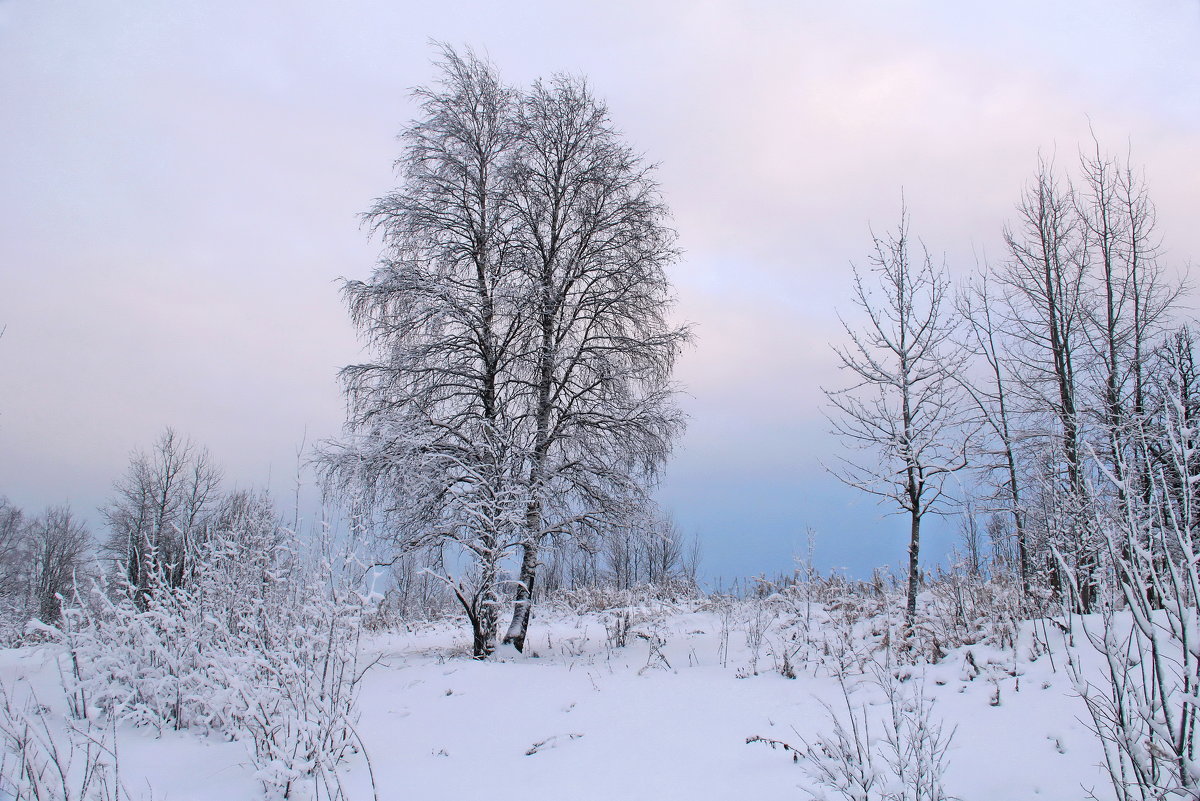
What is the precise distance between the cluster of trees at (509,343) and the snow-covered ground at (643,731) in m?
2.37

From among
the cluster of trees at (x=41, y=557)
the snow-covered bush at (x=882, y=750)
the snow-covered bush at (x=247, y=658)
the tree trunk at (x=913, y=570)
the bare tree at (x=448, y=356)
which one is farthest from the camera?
the cluster of trees at (x=41, y=557)

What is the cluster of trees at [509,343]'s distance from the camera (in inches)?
381

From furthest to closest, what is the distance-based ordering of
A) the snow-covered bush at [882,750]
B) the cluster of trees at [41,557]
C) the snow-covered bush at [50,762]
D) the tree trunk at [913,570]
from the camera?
the cluster of trees at [41,557], the tree trunk at [913,570], the snow-covered bush at [50,762], the snow-covered bush at [882,750]

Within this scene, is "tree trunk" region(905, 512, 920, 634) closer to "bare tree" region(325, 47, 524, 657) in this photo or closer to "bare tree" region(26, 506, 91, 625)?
"bare tree" region(325, 47, 524, 657)

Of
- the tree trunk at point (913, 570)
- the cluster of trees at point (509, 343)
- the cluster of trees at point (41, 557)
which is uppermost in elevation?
the cluster of trees at point (509, 343)

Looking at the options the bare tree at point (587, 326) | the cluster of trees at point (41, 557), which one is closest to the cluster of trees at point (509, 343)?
the bare tree at point (587, 326)

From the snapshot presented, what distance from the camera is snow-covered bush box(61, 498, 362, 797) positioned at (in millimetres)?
4574

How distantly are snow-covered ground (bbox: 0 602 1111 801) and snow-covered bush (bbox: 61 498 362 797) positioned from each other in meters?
0.30

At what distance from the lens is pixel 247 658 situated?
198 inches

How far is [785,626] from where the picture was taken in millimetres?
9484

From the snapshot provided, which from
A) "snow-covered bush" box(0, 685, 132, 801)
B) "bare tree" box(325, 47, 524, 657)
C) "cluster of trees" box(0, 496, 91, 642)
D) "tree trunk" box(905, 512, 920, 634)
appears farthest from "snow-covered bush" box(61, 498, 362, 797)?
"cluster of trees" box(0, 496, 91, 642)

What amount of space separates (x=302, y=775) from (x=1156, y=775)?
5296mm

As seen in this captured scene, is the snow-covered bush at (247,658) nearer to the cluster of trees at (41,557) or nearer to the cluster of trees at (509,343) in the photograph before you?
the cluster of trees at (509,343)

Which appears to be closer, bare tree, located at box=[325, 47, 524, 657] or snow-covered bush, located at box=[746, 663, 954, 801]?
snow-covered bush, located at box=[746, 663, 954, 801]
